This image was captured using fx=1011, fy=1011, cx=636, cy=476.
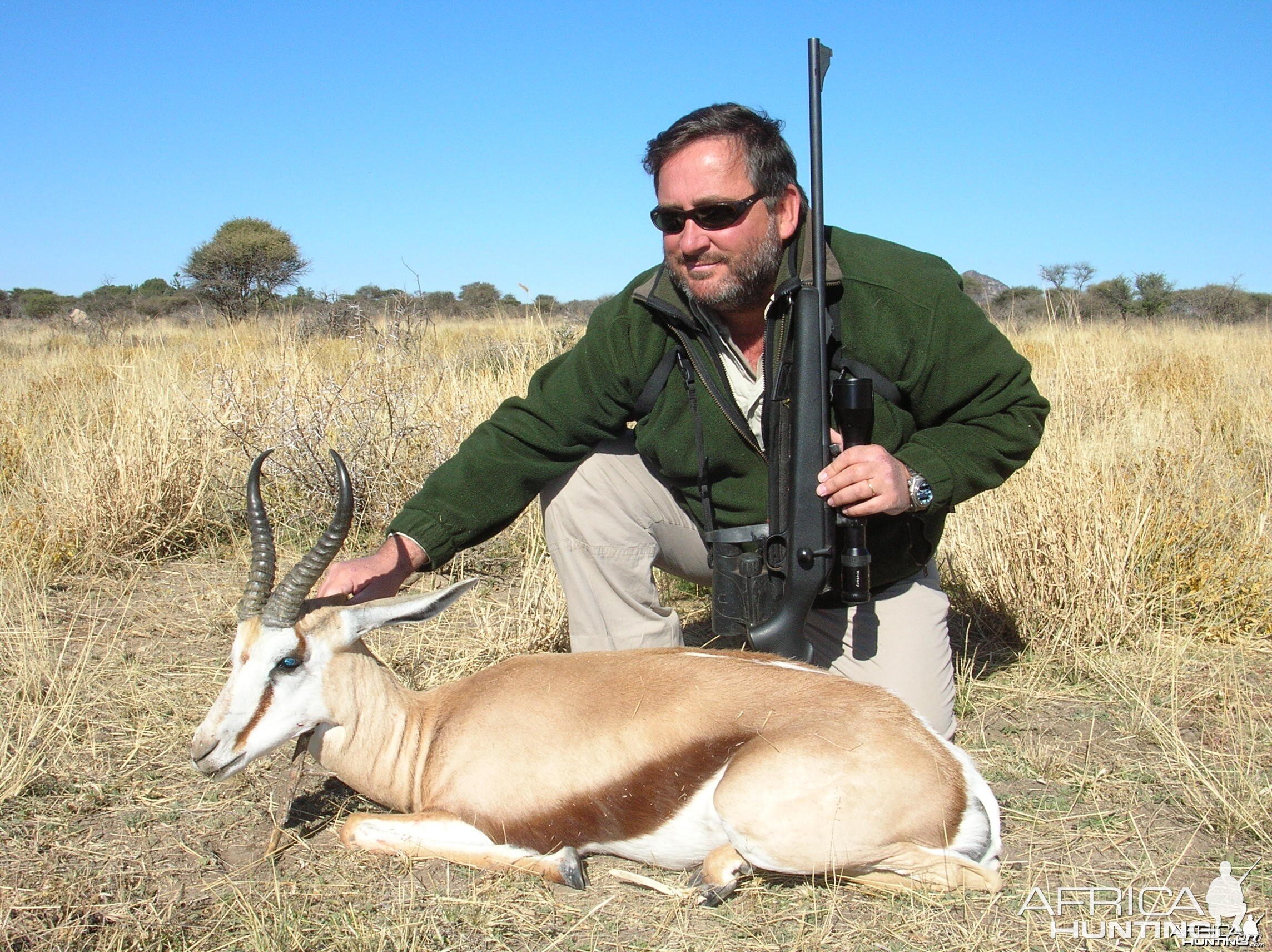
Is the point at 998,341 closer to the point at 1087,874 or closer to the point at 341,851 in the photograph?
the point at 1087,874

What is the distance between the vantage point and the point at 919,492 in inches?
128

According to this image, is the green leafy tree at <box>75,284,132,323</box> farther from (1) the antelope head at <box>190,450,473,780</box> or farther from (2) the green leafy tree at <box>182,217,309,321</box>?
(1) the antelope head at <box>190,450,473,780</box>

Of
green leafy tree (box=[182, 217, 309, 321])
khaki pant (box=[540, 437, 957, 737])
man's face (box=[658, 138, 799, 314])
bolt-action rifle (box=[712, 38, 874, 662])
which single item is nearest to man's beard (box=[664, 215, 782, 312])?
man's face (box=[658, 138, 799, 314])

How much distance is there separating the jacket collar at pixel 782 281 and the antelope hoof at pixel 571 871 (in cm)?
185

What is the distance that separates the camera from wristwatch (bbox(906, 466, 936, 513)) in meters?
3.23

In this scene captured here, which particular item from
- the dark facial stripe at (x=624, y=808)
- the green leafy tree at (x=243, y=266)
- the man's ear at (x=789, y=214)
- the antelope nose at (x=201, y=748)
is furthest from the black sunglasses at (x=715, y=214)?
the green leafy tree at (x=243, y=266)

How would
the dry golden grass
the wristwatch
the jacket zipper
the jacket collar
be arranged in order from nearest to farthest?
the dry golden grass → the wristwatch → the jacket collar → the jacket zipper

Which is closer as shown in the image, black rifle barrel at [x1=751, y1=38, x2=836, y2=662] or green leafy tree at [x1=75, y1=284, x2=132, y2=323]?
black rifle barrel at [x1=751, y1=38, x2=836, y2=662]

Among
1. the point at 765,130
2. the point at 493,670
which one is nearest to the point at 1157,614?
the point at 765,130

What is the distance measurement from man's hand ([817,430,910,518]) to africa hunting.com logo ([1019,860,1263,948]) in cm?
116

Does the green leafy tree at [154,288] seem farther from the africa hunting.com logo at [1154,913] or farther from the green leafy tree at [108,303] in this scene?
the africa hunting.com logo at [1154,913]

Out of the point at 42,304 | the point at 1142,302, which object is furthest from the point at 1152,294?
the point at 42,304

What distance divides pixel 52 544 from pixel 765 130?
4.44m

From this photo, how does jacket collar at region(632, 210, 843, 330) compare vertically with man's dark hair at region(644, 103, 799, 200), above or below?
below
